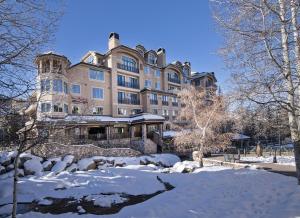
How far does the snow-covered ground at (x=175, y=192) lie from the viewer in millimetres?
8773

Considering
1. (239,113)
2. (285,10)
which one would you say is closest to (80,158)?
(239,113)

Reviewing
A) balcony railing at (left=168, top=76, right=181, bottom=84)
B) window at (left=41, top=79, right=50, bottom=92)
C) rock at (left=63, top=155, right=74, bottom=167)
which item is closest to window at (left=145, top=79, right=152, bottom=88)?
balcony railing at (left=168, top=76, right=181, bottom=84)

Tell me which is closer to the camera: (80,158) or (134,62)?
(80,158)

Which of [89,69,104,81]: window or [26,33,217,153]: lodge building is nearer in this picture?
[26,33,217,153]: lodge building

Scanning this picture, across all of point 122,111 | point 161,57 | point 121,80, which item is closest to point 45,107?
point 122,111

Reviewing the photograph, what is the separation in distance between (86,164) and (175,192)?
481 inches

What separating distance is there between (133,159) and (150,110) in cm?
1662

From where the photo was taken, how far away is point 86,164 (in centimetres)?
Result: 2195

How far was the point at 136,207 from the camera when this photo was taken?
33.7ft

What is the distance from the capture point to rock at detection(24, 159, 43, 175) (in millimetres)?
17994

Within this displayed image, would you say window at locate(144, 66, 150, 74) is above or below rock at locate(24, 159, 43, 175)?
above

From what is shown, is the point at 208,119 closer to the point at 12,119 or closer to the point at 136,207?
the point at 136,207

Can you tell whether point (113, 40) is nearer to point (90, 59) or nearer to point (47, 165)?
point (90, 59)

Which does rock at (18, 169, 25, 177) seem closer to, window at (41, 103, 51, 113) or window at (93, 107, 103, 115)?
window at (41, 103, 51, 113)
